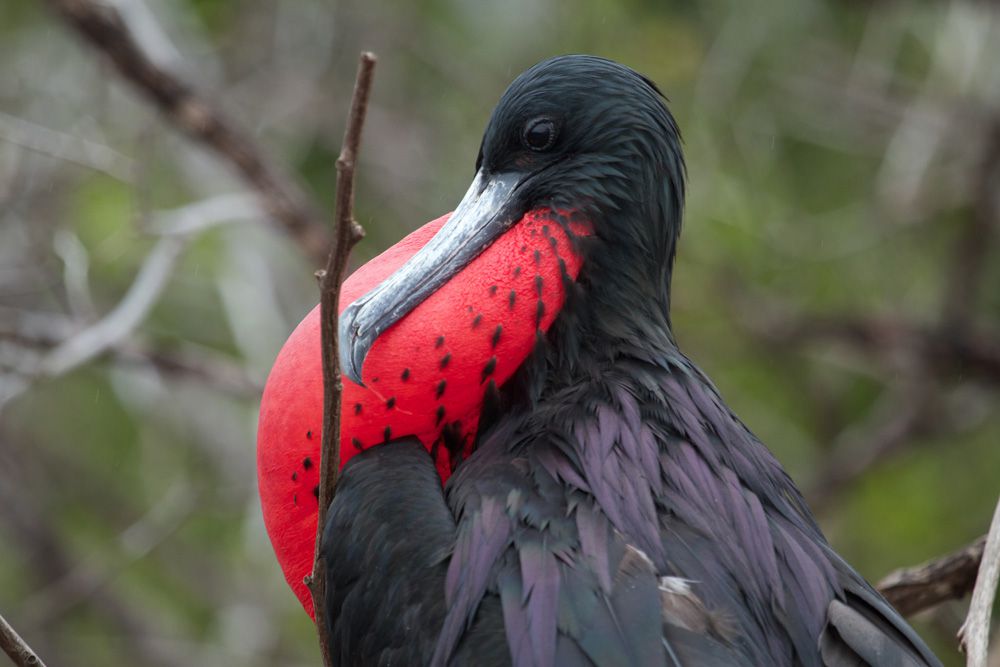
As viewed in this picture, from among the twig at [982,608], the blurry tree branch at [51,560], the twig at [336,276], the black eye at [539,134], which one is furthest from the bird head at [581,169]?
the blurry tree branch at [51,560]

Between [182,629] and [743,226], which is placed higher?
[743,226]

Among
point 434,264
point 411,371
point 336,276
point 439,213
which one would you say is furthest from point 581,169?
point 439,213

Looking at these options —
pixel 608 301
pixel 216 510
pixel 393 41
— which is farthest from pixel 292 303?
pixel 608 301

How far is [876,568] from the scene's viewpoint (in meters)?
5.17

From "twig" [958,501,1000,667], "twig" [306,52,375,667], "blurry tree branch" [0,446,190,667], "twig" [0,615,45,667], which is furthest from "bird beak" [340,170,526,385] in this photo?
"blurry tree branch" [0,446,190,667]

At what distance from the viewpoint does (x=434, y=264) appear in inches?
87.8

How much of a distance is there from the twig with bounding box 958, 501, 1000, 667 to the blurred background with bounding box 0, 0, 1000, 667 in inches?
106

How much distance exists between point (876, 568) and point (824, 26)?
2.14 m

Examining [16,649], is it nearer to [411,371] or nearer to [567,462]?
[411,371]

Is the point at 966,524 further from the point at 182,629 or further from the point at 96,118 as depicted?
the point at 96,118

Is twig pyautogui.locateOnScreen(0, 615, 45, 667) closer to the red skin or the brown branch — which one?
the red skin

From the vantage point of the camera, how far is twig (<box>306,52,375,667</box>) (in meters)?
1.46

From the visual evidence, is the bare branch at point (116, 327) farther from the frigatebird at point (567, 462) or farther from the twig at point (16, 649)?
the twig at point (16, 649)

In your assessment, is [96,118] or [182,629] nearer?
[96,118]
